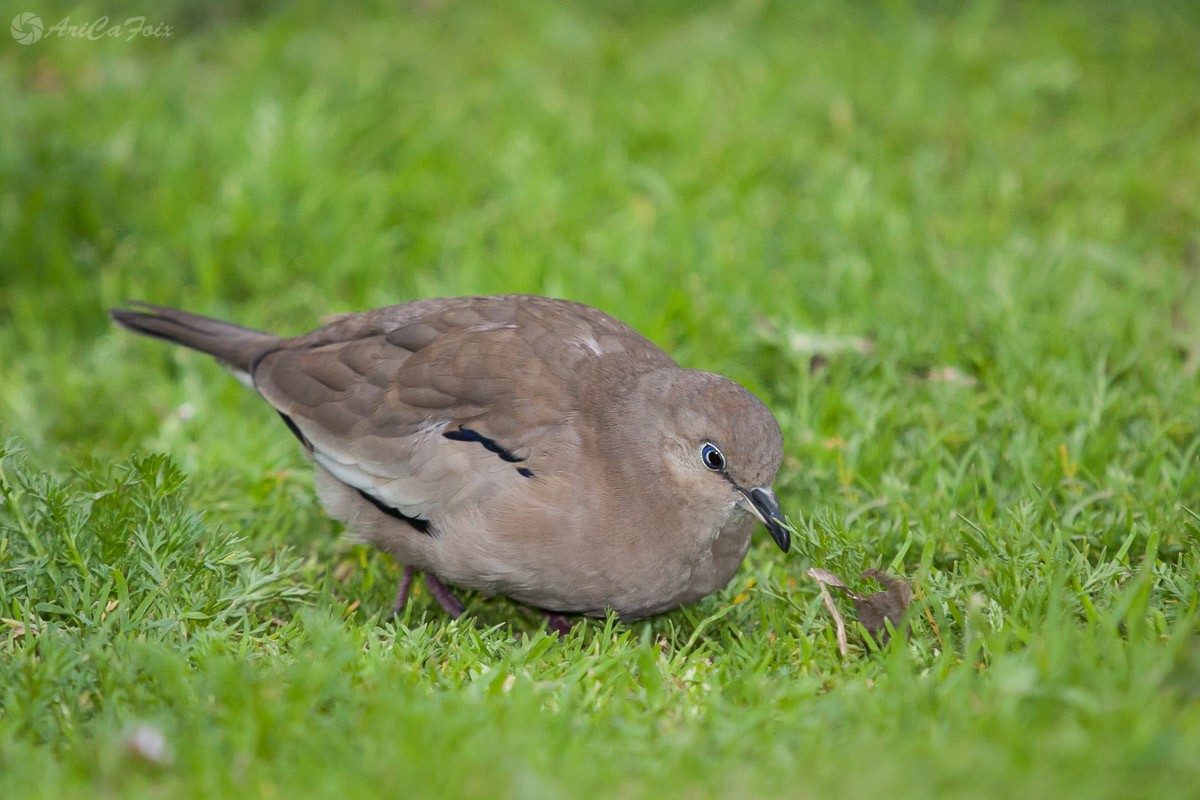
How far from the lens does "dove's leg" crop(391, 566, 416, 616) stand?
14.0 ft

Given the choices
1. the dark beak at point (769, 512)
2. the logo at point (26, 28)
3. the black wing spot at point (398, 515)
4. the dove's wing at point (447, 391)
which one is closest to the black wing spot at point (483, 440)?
the dove's wing at point (447, 391)

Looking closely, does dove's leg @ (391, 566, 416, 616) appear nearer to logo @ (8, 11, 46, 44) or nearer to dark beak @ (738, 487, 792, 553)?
dark beak @ (738, 487, 792, 553)

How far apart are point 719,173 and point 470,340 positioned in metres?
2.86

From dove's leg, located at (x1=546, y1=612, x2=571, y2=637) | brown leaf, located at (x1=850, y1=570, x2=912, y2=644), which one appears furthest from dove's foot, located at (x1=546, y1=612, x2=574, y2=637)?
brown leaf, located at (x1=850, y1=570, x2=912, y2=644)

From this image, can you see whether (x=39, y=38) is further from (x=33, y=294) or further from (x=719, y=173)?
(x=719, y=173)

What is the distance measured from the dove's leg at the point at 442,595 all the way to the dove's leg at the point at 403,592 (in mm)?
58

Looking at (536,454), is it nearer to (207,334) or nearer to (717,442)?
(717,442)

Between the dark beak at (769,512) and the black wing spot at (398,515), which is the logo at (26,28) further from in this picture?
the dark beak at (769,512)

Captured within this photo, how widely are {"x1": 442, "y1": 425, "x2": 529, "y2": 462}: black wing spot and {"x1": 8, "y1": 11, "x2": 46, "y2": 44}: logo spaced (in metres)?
4.92

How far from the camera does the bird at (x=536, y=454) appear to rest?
389cm

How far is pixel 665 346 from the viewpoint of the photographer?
5.39 metres

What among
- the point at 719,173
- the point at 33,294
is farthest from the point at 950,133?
the point at 33,294

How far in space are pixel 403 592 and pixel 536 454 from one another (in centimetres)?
74

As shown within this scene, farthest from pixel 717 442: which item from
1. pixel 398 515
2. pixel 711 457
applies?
pixel 398 515
